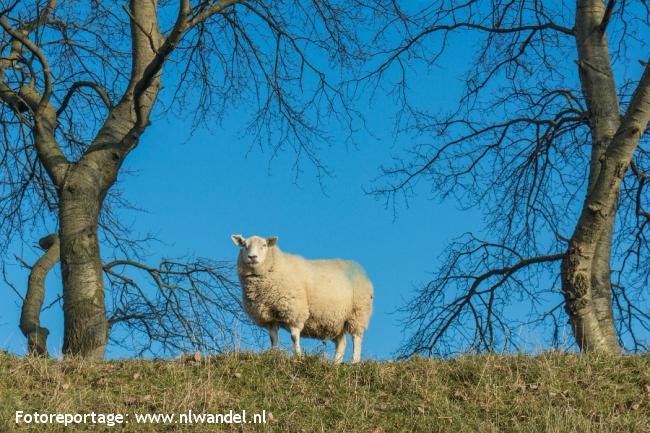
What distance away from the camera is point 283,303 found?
1279 centimetres

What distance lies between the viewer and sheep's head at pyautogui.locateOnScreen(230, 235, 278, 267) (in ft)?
42.2

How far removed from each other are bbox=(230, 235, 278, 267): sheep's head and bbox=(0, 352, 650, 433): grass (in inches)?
107

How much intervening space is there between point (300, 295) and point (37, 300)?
4.95 metres

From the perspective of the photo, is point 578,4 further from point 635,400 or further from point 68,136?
point 68,136

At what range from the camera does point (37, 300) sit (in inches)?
584

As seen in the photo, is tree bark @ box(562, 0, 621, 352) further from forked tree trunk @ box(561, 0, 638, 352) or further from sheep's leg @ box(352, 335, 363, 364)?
sheep's leg @ box(352, 335, 363, 364)

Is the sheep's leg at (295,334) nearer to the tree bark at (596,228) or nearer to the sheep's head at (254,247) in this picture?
the sheep's head at (254,247)

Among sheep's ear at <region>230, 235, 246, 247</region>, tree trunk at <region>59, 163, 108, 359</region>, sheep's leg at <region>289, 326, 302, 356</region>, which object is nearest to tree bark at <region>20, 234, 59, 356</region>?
tree trunk at <region>59, 163, 108, 359</region>

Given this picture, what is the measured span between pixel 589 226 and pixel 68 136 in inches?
403

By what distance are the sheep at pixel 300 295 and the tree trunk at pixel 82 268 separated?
2118mm

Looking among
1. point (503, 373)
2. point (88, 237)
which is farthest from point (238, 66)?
point (503, 373)

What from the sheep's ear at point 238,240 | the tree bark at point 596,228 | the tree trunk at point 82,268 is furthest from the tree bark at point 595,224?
the tree trunk at point 82,268

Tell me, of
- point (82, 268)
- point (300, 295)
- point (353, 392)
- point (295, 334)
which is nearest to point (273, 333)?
point (295, 334)

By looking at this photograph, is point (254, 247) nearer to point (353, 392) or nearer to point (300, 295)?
point (300, 295)
